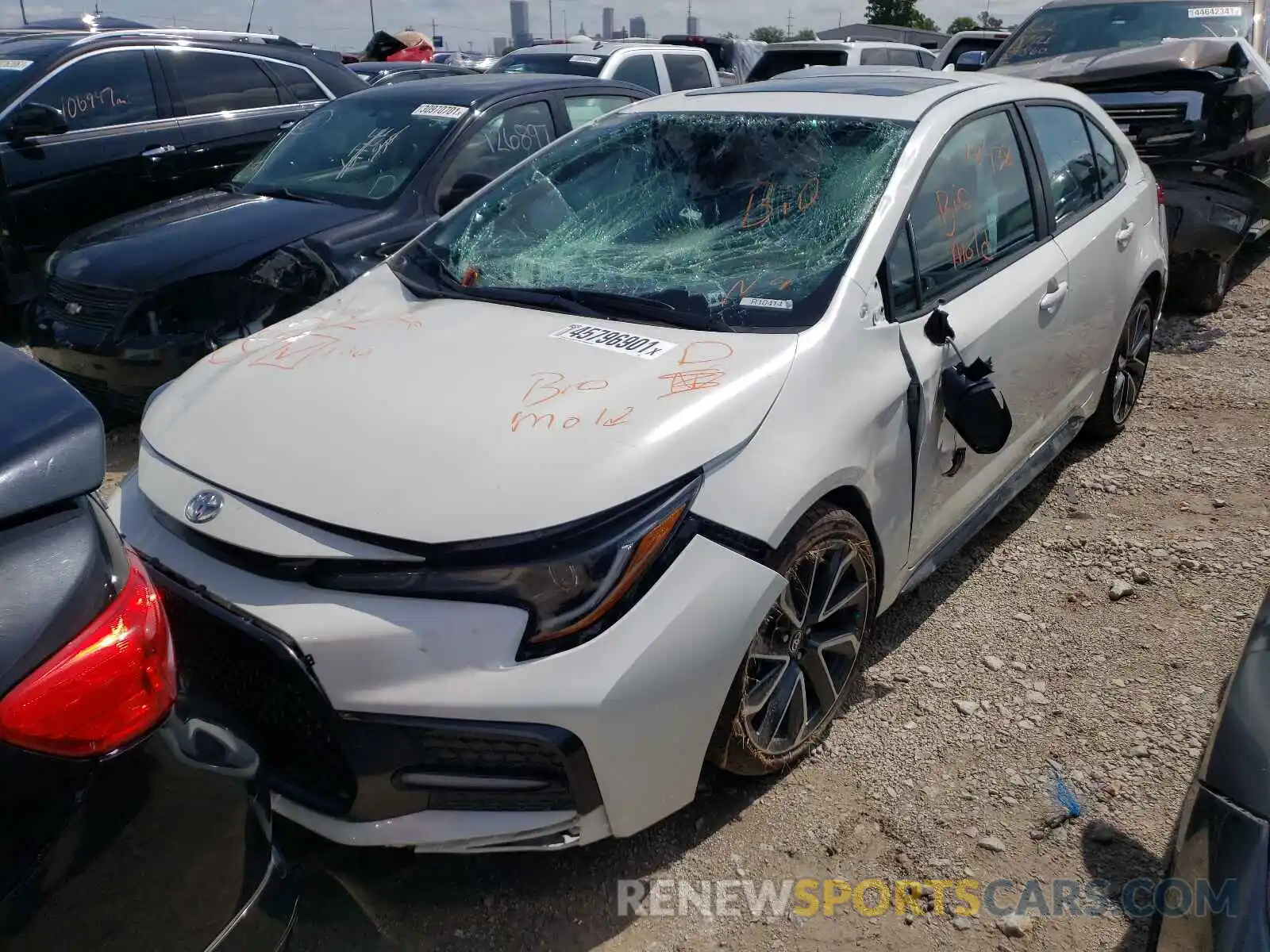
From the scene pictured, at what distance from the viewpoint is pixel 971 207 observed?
3.18m

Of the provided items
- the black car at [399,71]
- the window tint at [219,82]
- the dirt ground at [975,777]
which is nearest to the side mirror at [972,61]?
the black car at [399,71]

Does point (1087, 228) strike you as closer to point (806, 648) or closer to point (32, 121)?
point (806, 648)

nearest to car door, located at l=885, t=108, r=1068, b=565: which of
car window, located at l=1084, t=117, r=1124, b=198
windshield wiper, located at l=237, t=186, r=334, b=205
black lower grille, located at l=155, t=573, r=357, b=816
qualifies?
car window, located at l=1084, t=117, r=1124, b=198

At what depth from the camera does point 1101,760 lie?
269 centimetres

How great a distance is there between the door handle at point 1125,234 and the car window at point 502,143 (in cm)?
292

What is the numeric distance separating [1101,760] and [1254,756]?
3.59ft

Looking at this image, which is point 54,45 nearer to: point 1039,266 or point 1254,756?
point 1039,266


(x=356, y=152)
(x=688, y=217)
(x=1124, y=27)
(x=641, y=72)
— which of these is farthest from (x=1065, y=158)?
(x=641, y=72)

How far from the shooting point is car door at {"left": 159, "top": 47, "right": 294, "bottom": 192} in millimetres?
6676

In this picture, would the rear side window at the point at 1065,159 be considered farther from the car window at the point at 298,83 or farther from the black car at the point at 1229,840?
the car window at the point at 298,83

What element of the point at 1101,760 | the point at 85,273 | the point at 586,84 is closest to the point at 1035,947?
the point at 1101,760

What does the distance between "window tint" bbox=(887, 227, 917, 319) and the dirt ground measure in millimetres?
1111

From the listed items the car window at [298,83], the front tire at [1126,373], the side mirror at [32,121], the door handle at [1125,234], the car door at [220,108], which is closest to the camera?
the door handle at [1125,234]

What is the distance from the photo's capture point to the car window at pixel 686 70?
33.1ft
